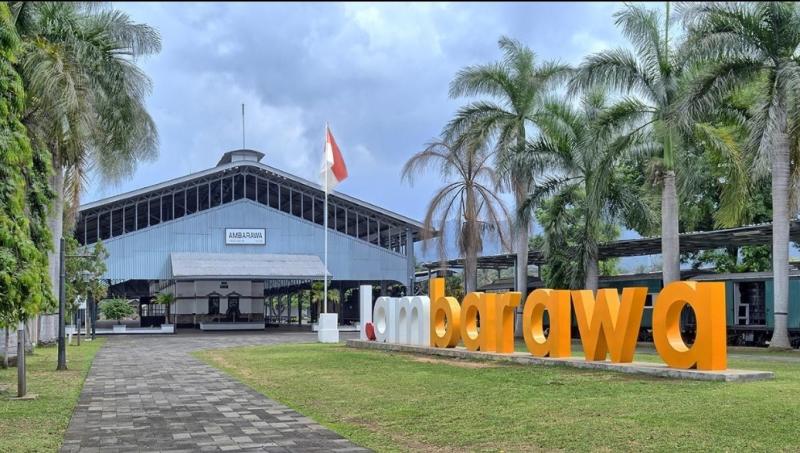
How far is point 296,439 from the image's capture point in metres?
8.72

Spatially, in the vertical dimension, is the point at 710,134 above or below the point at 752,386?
above

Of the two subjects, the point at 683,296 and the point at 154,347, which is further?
the point at 154,347

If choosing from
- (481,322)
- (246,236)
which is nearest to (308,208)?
(246,236)

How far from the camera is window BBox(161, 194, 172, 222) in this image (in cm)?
4189

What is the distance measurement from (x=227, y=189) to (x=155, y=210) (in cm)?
413

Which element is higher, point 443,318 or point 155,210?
point 155,210

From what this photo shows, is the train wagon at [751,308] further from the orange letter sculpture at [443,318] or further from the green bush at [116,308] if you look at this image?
the green bush at [116,308]

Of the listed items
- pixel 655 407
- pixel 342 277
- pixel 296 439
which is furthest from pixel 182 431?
pixel 342 277

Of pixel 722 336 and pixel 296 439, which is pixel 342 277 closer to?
pixel 722 336

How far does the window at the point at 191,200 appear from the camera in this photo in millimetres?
42125

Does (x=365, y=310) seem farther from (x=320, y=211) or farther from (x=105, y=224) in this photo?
(x=105, y=224)

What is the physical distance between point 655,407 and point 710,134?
44.2 feet

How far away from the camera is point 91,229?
42.6 m

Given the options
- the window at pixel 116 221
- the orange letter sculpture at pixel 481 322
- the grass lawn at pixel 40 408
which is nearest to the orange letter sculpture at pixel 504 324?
the orange letter sculpture at pixel 481 322
